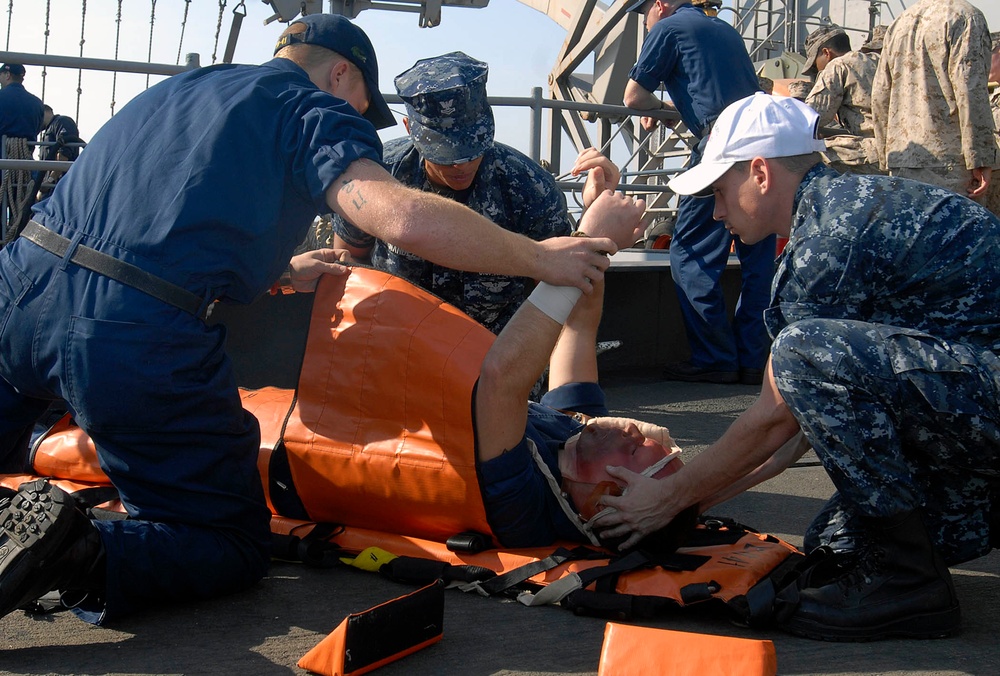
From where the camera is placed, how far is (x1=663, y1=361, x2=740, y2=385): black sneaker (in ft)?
19.3

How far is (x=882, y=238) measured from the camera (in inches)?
90.8

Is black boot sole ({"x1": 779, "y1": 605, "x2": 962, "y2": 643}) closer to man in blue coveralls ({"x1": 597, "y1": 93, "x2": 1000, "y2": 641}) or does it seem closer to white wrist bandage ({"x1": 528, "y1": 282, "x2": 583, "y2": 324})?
man in blue coveralls ({"x1": 597, "y1": 93, "x2": 1000, "y2": 641})

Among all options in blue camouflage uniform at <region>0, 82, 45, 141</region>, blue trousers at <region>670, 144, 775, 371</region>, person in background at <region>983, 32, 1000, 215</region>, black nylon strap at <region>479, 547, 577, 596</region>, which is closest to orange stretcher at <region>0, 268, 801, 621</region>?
black nylon strap at <region>479, 547, 577, 596</region>

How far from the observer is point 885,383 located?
2.29 metres

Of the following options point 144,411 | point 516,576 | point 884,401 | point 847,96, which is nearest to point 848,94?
point 847,96

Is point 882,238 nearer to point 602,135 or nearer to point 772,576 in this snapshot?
point 772,576

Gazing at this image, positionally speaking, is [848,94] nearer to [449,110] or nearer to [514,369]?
[449,110]

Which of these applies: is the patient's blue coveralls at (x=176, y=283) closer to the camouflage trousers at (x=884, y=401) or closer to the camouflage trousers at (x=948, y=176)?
the camouflage trousers at (x=884, y=401)

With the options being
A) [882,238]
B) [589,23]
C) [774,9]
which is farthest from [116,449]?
[774,9]

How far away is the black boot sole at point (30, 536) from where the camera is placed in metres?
2.04

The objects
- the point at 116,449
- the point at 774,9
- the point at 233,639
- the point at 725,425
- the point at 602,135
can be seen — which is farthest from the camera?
the point at 774,9

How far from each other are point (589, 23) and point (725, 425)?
6.81m

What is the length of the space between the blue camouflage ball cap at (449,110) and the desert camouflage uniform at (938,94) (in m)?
2.85

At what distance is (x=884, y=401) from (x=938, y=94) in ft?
11.6
